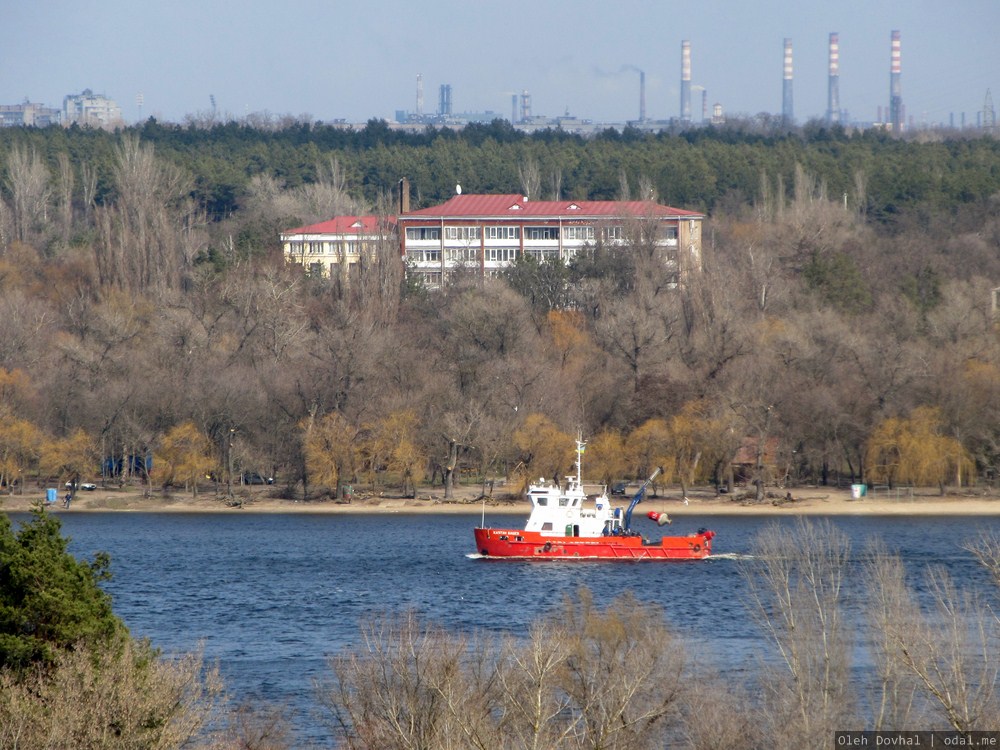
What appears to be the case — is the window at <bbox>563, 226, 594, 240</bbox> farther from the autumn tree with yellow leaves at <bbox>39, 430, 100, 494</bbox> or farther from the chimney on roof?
the autumn tree with yellow leaves at <bbox>39, 430, 100, 494</bbox>

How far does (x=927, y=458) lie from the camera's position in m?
72.4

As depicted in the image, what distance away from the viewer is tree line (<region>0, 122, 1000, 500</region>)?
75.2m

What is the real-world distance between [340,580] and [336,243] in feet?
184

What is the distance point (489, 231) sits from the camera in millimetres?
112750

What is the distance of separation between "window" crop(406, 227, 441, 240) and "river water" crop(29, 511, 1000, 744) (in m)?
42.5

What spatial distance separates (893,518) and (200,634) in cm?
3684

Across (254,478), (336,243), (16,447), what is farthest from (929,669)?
(336,243)

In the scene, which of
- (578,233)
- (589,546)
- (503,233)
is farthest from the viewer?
(503,233)

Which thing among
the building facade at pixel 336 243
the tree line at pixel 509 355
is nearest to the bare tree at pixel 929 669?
the tree line at pixel 509 355

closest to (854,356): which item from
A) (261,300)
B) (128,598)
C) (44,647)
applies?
(261,300)

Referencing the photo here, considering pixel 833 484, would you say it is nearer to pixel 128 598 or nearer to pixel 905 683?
pixel 128 598

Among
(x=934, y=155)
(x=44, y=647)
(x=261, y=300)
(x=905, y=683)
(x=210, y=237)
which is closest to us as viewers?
(x=44, y=647)

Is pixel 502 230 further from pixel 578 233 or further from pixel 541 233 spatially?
pixel 578 233

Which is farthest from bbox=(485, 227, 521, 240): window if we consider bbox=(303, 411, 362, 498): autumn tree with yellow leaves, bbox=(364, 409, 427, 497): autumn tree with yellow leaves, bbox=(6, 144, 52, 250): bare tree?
bbox=(303, 411, 362, 498): autumn tree with yellow leaves
